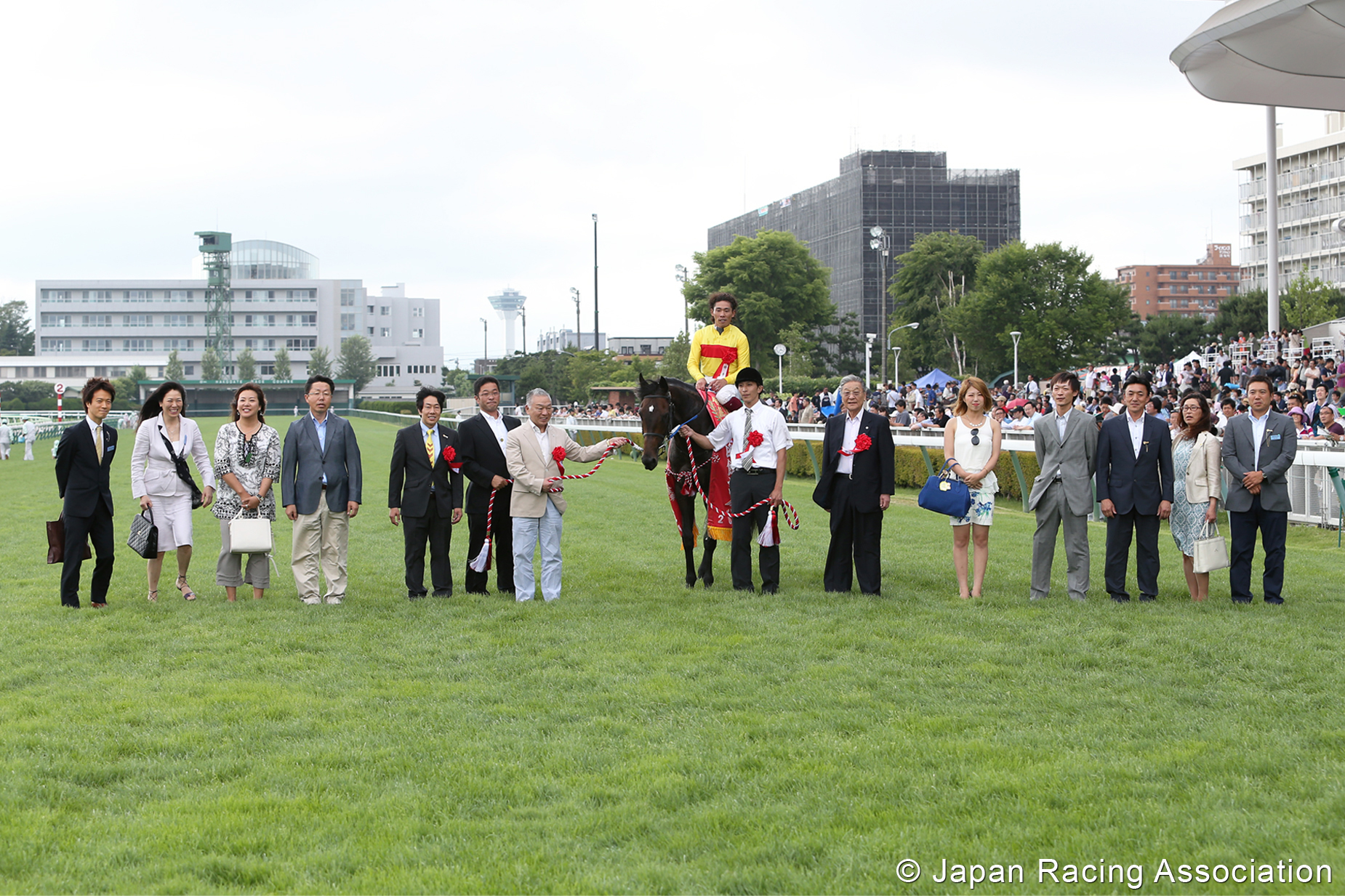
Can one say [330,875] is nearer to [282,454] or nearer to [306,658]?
[306,658]

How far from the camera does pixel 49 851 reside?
3773 mm

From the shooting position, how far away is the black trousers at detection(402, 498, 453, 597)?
861 centimetres

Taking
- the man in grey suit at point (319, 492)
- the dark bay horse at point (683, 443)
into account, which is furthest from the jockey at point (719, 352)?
the man in grey suit at point (319, 492)

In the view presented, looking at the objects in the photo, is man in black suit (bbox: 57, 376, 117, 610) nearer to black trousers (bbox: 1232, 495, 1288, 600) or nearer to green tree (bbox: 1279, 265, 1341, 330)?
black trousers (bbox: 1232, 495, 1288, 600)

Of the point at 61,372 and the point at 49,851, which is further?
the point at 61,372

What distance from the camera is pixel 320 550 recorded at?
8.47 meters

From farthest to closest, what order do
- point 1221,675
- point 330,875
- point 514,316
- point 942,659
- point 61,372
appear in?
point 514,316
point 61,372
point 942,659
point 1221,675
point 330,875

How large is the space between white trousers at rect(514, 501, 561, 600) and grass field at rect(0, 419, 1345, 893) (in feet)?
0.81

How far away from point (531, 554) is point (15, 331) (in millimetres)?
125945

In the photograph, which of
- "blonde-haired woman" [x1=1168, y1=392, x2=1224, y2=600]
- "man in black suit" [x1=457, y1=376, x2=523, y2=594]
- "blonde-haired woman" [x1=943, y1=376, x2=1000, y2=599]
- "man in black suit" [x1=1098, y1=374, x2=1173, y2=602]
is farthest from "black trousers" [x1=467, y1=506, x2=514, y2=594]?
"blonde-haired woman" [x1=1168, y1=392, x2=1224, y2=600]

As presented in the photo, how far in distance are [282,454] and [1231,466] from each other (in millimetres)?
6911

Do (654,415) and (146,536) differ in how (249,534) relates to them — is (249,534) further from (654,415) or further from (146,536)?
(654,415)

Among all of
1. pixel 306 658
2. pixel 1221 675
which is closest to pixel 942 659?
pixel 1221 675

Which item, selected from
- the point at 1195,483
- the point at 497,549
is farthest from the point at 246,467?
the point at 1195,483
